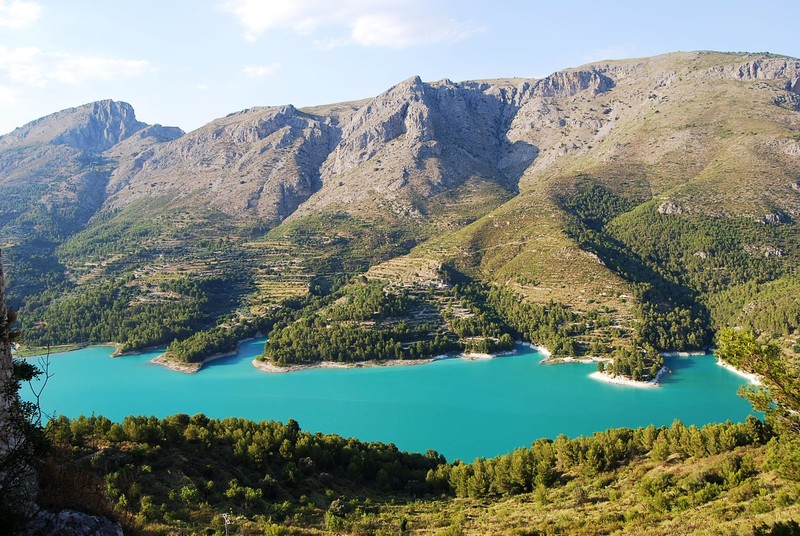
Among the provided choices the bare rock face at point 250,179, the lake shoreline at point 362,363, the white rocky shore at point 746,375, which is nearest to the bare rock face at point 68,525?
the white rocky shore at point 746,375

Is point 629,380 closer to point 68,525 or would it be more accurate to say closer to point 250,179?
point 68,525

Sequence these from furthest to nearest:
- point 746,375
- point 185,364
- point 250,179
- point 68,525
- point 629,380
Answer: point 250,179
point 185,364
point 629,380
point 746,375
point 68,525

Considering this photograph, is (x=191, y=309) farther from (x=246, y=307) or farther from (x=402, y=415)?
(x=402, y=415)

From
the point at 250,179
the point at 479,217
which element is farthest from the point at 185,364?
the point at 250,179

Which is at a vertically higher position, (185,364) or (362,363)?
(185,364)

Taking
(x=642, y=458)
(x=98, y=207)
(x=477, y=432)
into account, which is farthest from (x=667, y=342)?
(x=98, y=207)

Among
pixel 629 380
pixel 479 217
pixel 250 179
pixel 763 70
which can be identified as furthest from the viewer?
pixel 250 179
